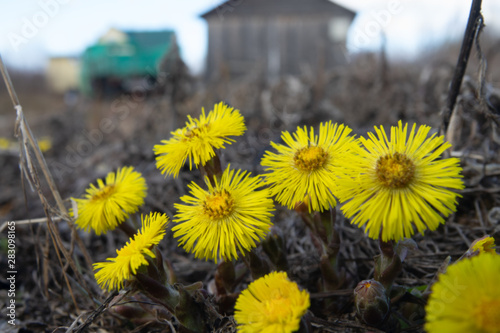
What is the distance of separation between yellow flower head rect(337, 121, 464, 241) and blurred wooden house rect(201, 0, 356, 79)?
12.5 m

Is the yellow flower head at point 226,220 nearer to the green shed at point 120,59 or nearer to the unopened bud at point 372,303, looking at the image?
the unopened bud at point 372,303

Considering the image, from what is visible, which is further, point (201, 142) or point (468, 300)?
point (201, 142)

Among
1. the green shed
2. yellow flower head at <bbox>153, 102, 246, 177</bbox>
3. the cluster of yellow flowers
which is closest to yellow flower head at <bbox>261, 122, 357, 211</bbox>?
the cluster of yellow flowers

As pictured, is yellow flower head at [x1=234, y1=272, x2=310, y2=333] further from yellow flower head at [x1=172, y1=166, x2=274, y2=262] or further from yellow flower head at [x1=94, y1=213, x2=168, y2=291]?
yellow flower head at [x1=94, y1=213, x2=168, y2=291]

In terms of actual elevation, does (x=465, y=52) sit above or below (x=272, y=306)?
above

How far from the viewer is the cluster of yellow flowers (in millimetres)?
794

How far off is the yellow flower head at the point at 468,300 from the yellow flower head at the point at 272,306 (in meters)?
0.28

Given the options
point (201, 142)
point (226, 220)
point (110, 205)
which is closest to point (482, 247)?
point (226, 220)

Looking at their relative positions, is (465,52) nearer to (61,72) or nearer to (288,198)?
(288,198)

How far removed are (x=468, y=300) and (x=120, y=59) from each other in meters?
13.2

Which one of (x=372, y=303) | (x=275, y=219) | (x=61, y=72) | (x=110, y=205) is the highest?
(x=61, y=72)

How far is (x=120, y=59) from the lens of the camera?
1193cm

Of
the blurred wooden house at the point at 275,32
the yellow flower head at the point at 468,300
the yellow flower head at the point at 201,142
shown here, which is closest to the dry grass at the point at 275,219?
the yellow flower head at the point at 468,300

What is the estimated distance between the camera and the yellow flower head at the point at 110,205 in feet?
3.67
